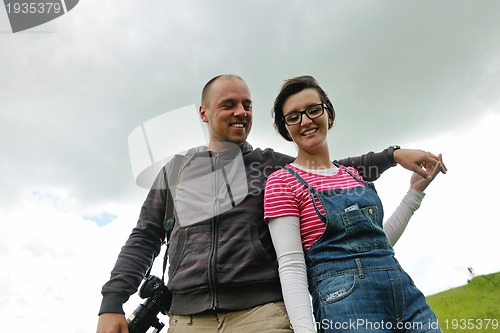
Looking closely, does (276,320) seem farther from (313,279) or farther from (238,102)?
(238,102)

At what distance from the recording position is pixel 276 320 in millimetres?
2750

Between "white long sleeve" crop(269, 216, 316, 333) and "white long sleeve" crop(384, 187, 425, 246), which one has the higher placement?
"white long sleeve" crop(384, 187, 425, 246)

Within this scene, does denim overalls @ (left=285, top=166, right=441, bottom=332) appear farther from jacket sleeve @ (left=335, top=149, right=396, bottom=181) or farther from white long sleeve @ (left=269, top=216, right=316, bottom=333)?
jacket sleeve @ (left=335, top=149, right=396, bottom=181)

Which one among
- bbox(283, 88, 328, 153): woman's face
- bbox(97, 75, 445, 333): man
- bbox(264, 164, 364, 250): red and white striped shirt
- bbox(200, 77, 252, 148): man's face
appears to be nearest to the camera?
bbox(264, 164, 364, 250): red and white striped shirt

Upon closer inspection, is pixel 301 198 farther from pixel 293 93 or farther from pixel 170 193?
pixel 170 193

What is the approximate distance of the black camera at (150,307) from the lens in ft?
11.2

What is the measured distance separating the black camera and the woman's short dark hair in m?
1.70

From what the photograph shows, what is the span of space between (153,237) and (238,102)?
4.91 feet

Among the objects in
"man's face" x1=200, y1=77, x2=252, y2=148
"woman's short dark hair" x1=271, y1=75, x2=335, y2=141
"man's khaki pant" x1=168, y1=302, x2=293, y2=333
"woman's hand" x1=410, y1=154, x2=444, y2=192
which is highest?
"man's face" x1=200, y1=77, x2=252, y2=148

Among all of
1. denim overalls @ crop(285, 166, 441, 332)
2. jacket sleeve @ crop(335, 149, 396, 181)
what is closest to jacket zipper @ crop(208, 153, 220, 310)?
denim overalls @ crop(285, 166, 441, 332)

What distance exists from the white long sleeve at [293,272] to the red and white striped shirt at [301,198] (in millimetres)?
64

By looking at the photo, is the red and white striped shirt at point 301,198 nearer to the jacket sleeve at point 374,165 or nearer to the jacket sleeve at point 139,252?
the jacket sleeve at point 374,165

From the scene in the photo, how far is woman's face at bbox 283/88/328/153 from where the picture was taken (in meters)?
3.05

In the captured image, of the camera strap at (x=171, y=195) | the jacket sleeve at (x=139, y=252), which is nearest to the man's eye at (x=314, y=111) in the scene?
the camera strap at (x=171, y=195)
